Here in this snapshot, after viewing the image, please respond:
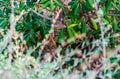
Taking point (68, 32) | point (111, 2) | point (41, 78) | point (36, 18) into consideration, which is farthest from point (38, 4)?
point (41, 78)

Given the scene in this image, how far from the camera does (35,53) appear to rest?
3.86 m

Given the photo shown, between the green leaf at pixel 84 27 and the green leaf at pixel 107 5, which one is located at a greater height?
the green leaf at pixel 107 5

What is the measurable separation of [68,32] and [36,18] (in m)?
0.35

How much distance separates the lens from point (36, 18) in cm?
380

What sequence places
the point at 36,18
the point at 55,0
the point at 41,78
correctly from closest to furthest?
1. the point at 41,78
2. the point at 55,0
3. the point at 36,18

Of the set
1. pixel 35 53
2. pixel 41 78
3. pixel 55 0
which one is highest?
pixel 55 0

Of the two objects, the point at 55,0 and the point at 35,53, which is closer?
the point at 55,0

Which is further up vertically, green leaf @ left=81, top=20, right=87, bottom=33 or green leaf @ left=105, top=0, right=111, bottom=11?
green leaf @ left=105, top=0, right=111, bottom=11

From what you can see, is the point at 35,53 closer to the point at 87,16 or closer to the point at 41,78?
the point at 87,16

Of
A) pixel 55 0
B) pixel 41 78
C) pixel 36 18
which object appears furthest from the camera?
pixel 36 18

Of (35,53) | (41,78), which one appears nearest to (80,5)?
(35,53)

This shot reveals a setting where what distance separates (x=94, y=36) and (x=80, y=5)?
0.41m

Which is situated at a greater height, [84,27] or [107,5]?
[107,5]

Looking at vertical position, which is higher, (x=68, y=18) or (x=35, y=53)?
(x=68, y=18)
